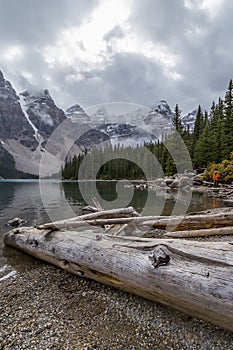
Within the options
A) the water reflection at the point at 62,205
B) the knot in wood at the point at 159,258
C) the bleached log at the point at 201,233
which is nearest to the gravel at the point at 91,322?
the knot in wood at the point at 159,258

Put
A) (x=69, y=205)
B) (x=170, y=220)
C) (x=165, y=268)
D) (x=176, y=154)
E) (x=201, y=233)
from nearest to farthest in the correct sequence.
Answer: (x=165, y=268) < (x=201, y=233) < (x=170, y=220) < (x=69, y=205) < (x=176, y=154)

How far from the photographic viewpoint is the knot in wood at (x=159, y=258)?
339cm

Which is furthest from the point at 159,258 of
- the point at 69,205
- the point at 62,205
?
the point at 62,205

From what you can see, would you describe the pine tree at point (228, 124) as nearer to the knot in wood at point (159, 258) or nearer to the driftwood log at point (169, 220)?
the driftwood log at point (169, 220)

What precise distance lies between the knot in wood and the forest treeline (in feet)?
101

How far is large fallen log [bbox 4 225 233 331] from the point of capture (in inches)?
112

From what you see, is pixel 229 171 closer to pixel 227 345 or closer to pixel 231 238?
pixel 231 238

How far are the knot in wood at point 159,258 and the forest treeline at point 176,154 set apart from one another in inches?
1217

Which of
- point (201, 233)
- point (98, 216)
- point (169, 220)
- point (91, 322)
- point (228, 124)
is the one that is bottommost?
point (91, 322)

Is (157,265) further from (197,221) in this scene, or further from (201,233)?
(197,221)

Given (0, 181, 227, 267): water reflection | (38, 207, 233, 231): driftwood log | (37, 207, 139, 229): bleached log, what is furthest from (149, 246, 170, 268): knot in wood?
(0, 181, 227, 267): water reflection

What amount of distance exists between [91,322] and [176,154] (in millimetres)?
47741

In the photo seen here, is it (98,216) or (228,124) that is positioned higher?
(228,124)

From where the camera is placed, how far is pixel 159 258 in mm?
3416
